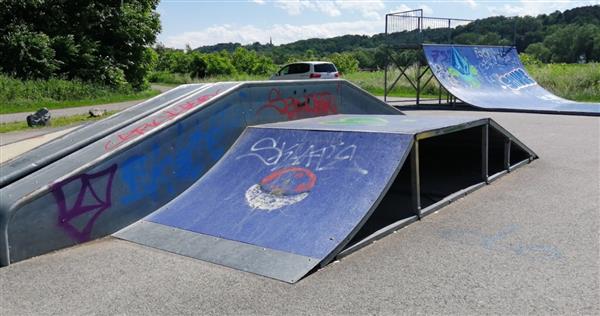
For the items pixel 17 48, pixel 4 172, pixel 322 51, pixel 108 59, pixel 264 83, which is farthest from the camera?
pixel 322 51

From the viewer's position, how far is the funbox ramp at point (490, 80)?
1752 cm

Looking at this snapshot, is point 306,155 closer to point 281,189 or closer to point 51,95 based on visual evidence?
point 281,189

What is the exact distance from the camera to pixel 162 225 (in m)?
5.12

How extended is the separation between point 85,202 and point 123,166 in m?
0.54

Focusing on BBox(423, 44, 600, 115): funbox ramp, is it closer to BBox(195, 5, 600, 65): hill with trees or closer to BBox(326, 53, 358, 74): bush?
BBox(195, 5, 600, 65): hill with trees

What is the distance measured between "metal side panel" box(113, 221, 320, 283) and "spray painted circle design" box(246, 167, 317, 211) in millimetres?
669

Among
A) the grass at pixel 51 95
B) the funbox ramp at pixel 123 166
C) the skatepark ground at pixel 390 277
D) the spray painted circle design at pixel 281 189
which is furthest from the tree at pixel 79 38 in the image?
the skatepark ground at pixel 390 277

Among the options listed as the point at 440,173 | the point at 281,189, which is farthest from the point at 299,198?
the point at 440,173

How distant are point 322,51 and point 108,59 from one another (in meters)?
84.0

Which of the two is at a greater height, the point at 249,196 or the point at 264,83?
the point at 264,83

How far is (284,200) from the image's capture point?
16.5 feet

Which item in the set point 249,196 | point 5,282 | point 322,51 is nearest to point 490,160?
point 249,196

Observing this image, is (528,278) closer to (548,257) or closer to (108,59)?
(548,257)

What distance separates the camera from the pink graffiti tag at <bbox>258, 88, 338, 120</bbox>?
722 centimetres
